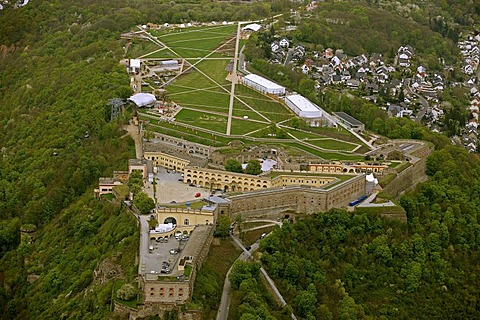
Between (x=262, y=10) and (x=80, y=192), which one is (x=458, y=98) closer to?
(x=262, y=10)

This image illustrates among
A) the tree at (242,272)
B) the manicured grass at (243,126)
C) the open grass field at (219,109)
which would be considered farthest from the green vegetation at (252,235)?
the manicured grass at (243,126)

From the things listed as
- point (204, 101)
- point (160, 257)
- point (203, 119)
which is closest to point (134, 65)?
point (204, 101)

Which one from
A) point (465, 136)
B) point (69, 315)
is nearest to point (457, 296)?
point (69, 315)

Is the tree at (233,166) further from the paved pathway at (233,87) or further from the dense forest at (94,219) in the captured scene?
the paved pathway at (233,87)

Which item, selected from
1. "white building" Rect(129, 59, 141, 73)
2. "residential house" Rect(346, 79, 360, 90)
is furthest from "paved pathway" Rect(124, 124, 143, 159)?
"residential house" Rect(346, 79, 360, 90)

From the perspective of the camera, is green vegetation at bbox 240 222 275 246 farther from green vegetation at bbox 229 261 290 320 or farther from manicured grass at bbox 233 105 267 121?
manicured grass at bbox 233 105 267 121

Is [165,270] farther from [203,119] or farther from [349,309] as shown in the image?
[203,119]
